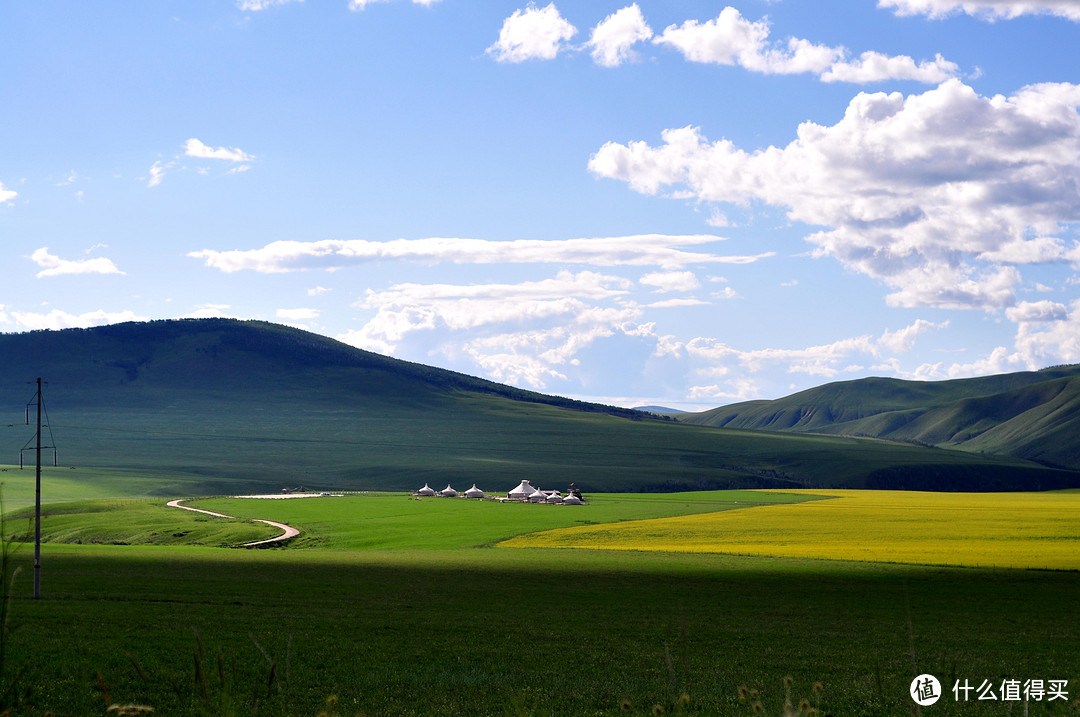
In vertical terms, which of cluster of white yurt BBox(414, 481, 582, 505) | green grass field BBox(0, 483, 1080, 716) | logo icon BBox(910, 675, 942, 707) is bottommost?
cluster of white yurt BBox(414, 481, 582, 505)

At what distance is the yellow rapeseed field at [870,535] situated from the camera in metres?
56.3

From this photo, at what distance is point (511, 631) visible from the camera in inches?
1155

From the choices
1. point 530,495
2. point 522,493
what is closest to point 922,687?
point 530,495

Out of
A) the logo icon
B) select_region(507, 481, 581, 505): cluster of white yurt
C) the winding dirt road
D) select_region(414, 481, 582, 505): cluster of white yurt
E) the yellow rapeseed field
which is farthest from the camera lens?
select_region(414, 481, 582, 505): cluster of white yurt

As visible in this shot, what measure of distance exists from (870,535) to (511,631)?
47.6m

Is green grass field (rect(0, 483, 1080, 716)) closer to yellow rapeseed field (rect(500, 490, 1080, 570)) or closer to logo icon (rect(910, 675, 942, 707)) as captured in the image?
logo icon (rect(910, 675, 942, 707))

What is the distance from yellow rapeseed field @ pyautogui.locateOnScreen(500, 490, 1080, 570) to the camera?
56.3 meters

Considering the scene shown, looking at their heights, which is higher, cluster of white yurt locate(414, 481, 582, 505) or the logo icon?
the logo icon

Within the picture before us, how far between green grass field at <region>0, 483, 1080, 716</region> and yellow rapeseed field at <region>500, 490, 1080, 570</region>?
534cm

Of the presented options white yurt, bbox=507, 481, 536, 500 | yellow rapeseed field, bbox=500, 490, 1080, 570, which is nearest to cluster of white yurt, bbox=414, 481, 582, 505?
A: white yurt, bbox=507, 481, 536, 500

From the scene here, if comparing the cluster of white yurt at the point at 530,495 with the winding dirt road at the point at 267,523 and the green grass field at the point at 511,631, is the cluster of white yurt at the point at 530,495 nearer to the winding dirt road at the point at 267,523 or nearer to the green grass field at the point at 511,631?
the winding dirt road at the point at 267,523

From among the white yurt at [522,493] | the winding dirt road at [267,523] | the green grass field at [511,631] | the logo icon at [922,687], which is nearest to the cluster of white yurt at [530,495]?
the white yurt at [522,493]

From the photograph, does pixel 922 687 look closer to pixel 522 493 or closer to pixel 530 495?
pixel 530 495

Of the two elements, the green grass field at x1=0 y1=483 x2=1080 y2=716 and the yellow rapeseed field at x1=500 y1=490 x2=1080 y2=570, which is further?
the yellow rapeseed field at x1=500 y1=490 x2=1080 y2=570
